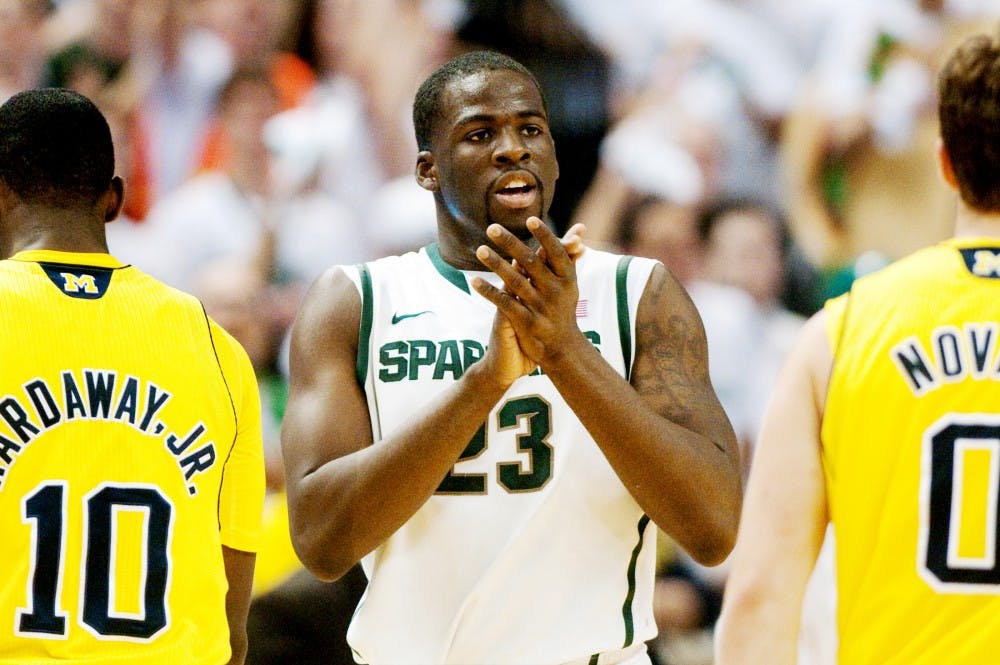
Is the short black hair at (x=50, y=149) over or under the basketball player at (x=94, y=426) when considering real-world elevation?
over

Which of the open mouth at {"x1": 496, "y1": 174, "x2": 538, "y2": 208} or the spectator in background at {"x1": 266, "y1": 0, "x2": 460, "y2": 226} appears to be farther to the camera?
the spectator in background at {"x1": 266, "y1": 0, "x2": 460, "y2": 226}

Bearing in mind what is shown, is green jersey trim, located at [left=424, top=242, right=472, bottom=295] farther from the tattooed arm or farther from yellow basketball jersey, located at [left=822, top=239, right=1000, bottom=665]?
yellow basketball jersey, located at [left=822, top=239, right=1000, bottom=665]

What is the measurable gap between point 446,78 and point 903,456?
4.80 ft

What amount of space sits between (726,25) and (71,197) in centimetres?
520

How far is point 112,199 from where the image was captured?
3311mm

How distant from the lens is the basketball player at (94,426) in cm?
295

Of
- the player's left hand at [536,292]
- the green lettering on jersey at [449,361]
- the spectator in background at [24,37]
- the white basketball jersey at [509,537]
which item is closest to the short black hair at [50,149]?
the white basketball jersey at [509,537]

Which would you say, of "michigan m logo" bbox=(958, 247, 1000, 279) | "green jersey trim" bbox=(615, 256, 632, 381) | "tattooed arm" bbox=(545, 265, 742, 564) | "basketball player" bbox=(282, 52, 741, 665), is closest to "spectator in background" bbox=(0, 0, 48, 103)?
"basketball player" bbox=(282, 52, 741, 665)

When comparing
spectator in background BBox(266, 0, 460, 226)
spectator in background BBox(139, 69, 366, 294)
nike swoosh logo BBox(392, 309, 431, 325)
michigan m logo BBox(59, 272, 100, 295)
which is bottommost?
nike swoosh logo BBox(392, 309, 431, 325)

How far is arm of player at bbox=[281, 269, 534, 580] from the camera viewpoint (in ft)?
9.34

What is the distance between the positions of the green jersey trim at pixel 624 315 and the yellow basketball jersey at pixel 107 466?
37.4 inches

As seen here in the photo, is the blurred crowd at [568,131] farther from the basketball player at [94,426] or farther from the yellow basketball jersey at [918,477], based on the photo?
the yellow basketball jersey at [918,477]

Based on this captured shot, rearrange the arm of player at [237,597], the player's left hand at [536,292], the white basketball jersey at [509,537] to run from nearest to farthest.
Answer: the player's left hand at [536,292]
the white basketball jersey at [509,537]
the arm of player at [237,597]

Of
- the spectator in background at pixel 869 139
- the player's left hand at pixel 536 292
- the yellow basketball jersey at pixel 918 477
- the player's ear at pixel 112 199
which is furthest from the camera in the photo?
the spectator in background at pixel 869 139
